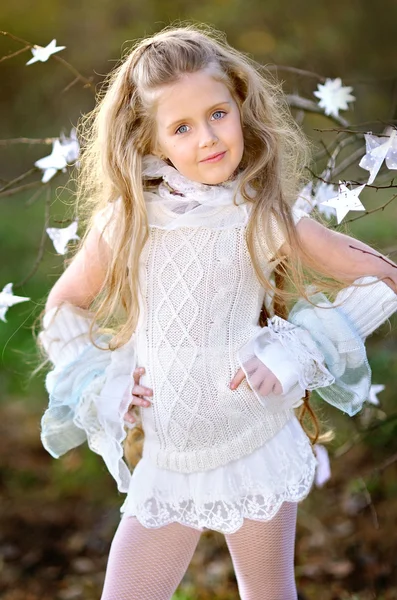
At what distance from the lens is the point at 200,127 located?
5.76ft

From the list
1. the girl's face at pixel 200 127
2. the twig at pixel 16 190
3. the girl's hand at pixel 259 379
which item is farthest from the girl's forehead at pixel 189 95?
the twig at pixel 16 190

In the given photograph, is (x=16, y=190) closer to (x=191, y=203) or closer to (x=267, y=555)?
(x=191, y=203)

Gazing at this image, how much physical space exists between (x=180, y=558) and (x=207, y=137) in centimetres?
86

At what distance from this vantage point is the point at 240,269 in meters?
1.85

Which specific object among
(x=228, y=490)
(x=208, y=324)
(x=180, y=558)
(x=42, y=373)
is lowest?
(x=42, y=373)

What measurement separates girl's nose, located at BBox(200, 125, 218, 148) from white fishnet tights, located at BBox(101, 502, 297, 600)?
76 cm

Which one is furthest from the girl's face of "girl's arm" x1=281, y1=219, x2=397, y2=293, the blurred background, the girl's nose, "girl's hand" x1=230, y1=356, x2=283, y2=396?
the blurred background

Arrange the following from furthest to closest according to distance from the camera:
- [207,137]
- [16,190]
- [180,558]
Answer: [16,190]
[180,558]
[207,137]

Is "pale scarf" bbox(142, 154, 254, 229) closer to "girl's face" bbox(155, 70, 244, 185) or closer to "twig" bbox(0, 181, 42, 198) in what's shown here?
"girl's face" bbox(155, 70, 244, 185)

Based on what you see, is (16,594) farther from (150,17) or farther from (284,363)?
(150,17)

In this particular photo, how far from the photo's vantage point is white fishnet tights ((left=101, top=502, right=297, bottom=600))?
1.80 meters

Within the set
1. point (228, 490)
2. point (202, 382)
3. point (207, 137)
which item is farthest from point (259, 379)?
point (207, 137)

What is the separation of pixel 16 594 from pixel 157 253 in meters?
1.78

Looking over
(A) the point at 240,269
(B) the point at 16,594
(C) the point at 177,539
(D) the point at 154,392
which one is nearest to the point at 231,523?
(C) the point at 177,539
